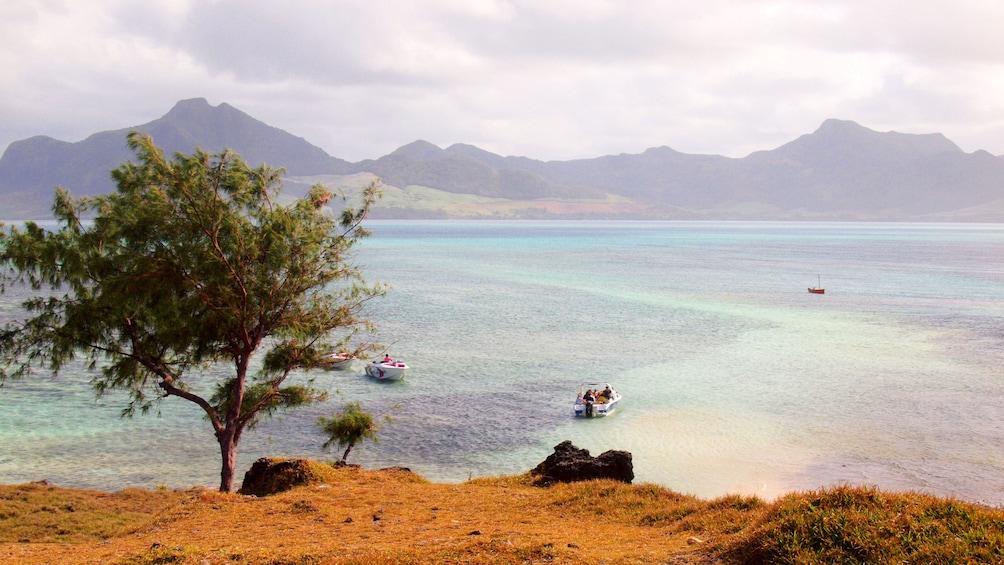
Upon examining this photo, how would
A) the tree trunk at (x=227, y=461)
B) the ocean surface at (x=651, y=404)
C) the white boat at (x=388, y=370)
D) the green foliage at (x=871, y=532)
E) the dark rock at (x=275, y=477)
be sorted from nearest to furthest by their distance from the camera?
the green foliage at (x=871, y=532), the dark rock at (x=275, y=477), the tree trunk at (x=227, y=461), the ocean surface at (x=651, y=404), the white boat at (x=388, y=370)

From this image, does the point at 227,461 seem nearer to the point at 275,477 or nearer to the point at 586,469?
the point at 275,477

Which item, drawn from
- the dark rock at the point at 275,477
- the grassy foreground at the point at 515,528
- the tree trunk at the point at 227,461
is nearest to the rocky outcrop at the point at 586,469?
the grassy foreground at the point at 515,528

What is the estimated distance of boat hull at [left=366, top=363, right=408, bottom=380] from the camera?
49906mm

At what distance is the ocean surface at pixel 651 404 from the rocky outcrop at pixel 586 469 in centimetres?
958

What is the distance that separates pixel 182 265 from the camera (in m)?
23.9

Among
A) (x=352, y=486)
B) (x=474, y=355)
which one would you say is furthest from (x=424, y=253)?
(x=352, y=486)

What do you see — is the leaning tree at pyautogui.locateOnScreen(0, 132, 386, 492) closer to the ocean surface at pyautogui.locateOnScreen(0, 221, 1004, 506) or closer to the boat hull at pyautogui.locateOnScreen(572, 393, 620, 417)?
the ocean surface at pyautogui.locateOnScreen(0, 221, 1004, 506)

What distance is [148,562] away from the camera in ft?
39.6

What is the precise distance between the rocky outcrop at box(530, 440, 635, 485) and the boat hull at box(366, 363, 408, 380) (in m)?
28.6

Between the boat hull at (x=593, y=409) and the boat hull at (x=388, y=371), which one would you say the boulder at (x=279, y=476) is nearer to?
the boat hull at (x=593, y=409)

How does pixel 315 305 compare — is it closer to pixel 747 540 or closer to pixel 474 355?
pixel 747 540

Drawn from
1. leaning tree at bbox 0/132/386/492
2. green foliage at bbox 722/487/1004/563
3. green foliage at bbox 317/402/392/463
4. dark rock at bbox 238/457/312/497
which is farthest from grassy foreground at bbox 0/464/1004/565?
green foliage at bbox 317/402/392/463

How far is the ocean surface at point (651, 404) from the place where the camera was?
32.6 meters

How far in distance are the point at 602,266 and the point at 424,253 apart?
59850 mm
